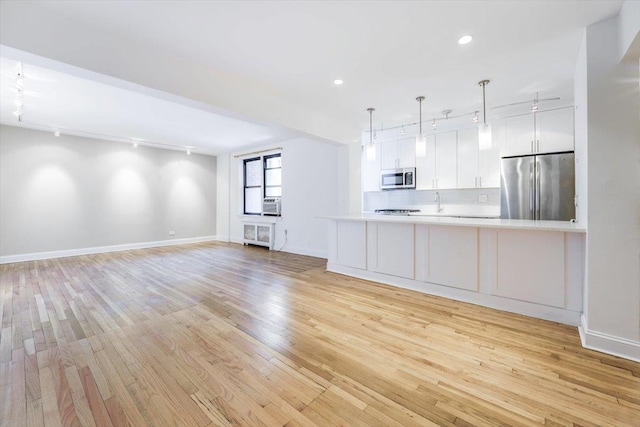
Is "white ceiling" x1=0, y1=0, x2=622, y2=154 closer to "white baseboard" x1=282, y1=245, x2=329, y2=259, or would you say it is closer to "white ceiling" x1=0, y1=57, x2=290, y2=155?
"white ceiling" x1=0, y1=57, x2=290, y2=155

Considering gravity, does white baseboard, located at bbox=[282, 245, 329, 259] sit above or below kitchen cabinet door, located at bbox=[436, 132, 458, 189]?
below

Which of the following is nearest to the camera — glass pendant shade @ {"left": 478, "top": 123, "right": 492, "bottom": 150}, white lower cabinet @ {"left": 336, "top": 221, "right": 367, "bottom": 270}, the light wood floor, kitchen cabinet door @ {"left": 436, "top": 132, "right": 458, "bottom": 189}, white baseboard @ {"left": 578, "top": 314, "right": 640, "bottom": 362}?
the light wood floor

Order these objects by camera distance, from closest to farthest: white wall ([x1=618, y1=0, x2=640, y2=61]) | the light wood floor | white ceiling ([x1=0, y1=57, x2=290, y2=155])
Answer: the light wood floor, white wall ([x1=618, y1=0, x2=640, y2=61]), white ceiling ([x1=0, y1=57, x2=290, y2=155])

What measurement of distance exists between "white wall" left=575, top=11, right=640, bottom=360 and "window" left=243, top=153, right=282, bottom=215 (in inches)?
227

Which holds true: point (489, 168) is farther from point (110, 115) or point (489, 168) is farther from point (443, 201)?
point (110, 115)

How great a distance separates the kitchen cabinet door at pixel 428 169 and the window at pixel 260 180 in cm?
340

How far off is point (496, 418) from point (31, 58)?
3958mm

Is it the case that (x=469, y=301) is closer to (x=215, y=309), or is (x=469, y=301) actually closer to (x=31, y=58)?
(x=215, y=309)

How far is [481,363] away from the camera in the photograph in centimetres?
190

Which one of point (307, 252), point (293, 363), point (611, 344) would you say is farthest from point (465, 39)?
point (307, 252)

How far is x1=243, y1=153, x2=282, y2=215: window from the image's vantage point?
7.03m

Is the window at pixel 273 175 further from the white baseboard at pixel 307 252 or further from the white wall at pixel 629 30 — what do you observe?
the white wall at pixel 629 30

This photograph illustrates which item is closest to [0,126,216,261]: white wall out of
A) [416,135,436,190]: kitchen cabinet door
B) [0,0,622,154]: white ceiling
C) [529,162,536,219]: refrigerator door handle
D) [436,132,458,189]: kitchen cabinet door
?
[0,0,622,154]: white ceiling

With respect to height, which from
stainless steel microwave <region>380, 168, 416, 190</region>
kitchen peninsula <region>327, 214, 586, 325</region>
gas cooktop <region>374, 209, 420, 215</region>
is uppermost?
stainless steel microwave <region>380, 168, 416, 190</region>
